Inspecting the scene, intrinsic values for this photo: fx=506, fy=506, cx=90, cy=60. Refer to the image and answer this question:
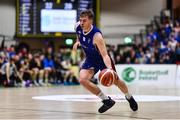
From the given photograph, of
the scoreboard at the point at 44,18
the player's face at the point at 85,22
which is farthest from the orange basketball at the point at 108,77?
the scoreboard at the point at 44,18

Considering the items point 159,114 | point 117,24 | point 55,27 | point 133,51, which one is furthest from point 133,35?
point 159,114

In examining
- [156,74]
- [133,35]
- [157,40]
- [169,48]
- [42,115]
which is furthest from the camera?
[133,35]

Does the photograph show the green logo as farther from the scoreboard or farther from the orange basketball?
the orange basketball

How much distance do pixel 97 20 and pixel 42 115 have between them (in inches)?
685

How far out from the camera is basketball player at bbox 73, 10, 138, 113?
8.66 m

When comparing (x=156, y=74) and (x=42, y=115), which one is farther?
(x=156, y=74)

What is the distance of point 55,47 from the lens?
26.9 metres

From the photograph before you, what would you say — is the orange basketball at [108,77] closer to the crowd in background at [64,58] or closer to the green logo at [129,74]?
the crowd in background at [64,58]

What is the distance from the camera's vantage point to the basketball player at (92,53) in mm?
8656

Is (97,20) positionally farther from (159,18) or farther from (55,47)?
(159,18)

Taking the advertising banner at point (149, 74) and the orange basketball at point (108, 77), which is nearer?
the orange basketball at point (108, 77)

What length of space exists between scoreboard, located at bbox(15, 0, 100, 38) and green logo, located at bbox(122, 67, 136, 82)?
387 cm

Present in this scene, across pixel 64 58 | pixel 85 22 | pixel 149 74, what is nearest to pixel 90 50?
pixel 85 22

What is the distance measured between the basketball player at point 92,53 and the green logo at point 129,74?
13.2 m
